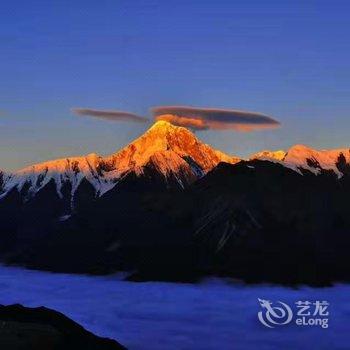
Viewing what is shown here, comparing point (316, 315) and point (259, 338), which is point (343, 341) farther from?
point (259, 338)

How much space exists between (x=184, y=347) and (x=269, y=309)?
2494cm

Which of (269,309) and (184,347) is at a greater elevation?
(269,309)

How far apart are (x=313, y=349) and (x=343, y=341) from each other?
27.4ft

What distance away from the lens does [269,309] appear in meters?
194

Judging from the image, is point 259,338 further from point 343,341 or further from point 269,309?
point 343,341

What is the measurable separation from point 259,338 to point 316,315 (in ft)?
51.7

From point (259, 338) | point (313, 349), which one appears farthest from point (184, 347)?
point (313, 349)

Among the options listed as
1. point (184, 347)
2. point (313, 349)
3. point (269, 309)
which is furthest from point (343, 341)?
point (184, 347)

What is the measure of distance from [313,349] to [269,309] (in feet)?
54.5

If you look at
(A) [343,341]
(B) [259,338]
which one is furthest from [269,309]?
(A) [343,341]

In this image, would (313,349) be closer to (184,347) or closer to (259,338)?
(259,338)

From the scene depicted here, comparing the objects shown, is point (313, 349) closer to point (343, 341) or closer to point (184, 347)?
point (343, 341)

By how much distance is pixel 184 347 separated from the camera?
199500 mm

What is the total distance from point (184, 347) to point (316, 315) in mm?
35360
